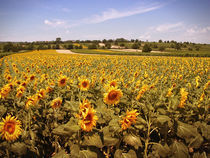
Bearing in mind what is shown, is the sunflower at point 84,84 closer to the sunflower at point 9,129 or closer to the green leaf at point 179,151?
the sunflower at point 9,129

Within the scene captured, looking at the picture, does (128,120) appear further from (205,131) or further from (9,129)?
(9,129)

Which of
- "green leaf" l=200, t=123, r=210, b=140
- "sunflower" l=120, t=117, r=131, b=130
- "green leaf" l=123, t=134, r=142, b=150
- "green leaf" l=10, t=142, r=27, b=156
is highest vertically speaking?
"sunflower" l=120, t=117, r=131, b=130

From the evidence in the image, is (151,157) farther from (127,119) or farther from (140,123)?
(127,119)

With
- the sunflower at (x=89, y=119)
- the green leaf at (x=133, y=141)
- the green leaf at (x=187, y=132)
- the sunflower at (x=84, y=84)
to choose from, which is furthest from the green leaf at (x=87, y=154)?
the sunflower at (x=84, y=84)

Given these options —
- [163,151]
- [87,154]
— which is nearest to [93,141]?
[87,154]

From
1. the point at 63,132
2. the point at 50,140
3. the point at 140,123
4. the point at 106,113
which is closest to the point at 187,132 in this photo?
the point at 140,123

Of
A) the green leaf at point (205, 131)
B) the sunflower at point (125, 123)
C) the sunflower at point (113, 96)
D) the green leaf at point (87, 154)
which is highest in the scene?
the sunflower at point (113, 96)

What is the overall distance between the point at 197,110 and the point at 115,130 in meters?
1.74

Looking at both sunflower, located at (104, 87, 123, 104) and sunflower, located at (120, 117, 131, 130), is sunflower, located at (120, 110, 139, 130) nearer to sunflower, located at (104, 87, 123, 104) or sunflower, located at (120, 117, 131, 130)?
sunflower, located at (120, 117, 131, 130)

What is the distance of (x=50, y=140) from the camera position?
299 centimetres

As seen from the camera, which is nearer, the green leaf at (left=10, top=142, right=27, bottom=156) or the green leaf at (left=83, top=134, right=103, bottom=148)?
the green leaf at (left=83, top=134, right=103, bottom=148)

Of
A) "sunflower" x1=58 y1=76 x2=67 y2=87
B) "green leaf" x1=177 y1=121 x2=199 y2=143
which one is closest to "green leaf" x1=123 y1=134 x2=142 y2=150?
"green leaf" x1=177 y1=121 x2=199 y2=143

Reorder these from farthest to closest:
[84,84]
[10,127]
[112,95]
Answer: [84,84] < [112,95] < [10,127]

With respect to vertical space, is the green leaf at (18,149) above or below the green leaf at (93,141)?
below
